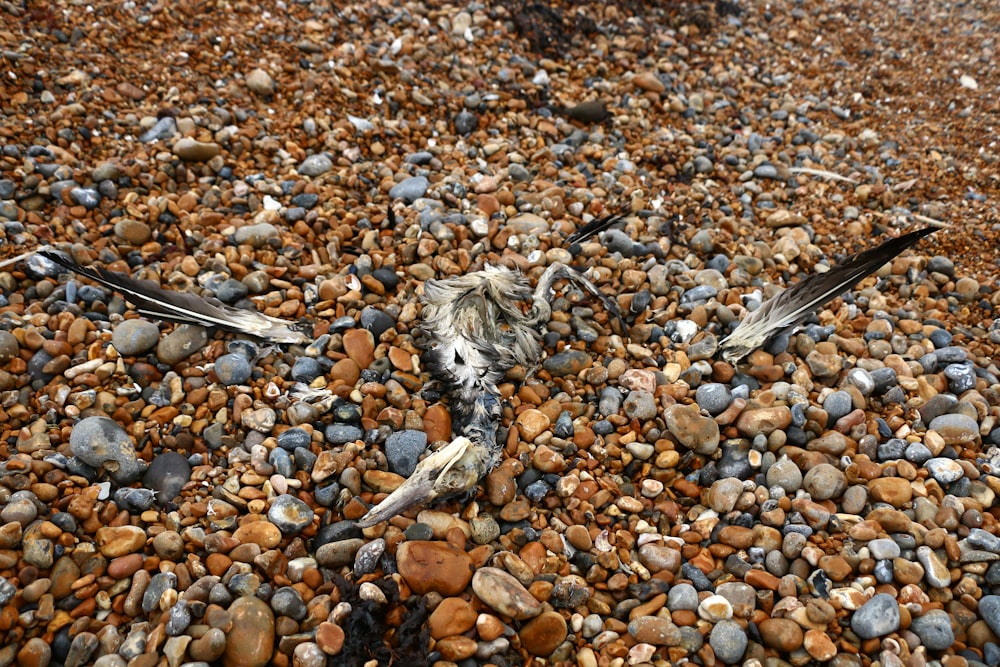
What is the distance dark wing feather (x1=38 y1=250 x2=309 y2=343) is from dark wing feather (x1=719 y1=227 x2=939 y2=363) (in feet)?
7.45

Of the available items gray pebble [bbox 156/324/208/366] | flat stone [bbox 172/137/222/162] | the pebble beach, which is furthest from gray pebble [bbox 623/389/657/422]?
flat stone [bbox 172/137/222/162]

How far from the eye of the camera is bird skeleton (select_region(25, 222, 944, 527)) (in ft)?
9.37

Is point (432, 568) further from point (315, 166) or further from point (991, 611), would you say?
point (315, 166)

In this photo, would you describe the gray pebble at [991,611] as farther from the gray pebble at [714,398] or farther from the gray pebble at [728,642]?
the gray pebble at [714,398]

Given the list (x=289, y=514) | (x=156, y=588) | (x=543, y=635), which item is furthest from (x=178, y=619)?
(x=543, y=635)

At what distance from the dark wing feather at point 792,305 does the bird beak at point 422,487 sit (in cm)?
160

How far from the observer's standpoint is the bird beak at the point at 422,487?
2502 mm

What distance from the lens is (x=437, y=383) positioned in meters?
3.06

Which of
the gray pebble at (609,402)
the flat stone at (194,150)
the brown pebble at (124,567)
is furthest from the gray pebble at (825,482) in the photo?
the flat stone at (194,150)

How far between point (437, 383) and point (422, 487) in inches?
25.2

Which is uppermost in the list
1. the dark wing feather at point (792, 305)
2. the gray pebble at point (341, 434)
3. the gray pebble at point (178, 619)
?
the dark wing feather at point (792, 305)

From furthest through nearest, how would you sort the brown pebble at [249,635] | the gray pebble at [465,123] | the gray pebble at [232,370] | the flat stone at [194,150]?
the gray pebble at [465,123], the flat stone at [194,150], the gray pebble at [232,370], the brown pebble at [249,635]

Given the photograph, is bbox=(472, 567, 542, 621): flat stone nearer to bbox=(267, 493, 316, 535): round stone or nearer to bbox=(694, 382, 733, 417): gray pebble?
bbox=(267, 493, 316, 535): round stone

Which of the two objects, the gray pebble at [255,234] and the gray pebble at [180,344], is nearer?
the gray pebble at [180,344]
